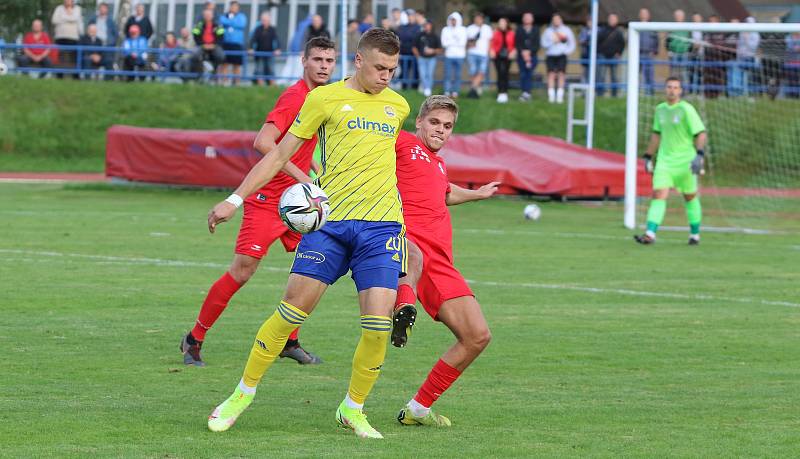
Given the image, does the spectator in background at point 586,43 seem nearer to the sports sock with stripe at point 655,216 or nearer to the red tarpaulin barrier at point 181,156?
the red tarpaulin barrier at point 181,156

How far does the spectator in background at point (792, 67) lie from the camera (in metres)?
28.6

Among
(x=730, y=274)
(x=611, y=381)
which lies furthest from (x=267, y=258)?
(x=611, y=381)

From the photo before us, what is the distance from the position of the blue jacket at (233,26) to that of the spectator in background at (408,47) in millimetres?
4146

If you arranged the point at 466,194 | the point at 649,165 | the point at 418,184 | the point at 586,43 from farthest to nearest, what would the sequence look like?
1. the point at 586,43
2. the point at 649,165
3. the point at 466,194
4. the point at 418,184

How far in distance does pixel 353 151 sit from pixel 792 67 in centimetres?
2382

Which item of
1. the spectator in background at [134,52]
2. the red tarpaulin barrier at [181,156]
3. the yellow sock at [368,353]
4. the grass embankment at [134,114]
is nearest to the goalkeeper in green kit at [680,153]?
the red tarpaulin barrier at [181,156]

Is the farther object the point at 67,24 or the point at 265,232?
the point at 67,24

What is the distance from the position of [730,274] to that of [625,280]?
1.51 metres

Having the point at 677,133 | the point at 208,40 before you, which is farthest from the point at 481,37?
the point at 677,133

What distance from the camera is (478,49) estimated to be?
34.0 m

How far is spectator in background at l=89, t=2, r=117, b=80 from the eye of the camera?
36.8 metres

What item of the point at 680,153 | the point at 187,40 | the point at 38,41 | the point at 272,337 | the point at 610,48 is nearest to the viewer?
the point at 272,337

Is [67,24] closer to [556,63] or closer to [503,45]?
[503,45]

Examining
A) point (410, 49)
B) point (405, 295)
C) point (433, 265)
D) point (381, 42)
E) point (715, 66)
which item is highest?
point (410, 49)
